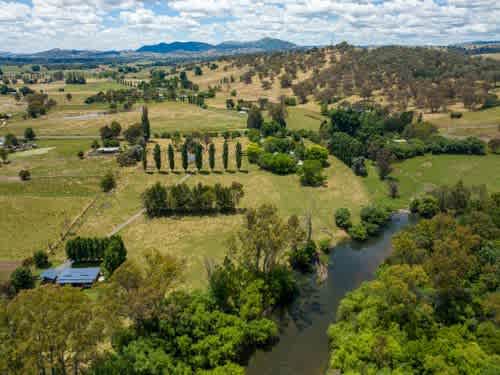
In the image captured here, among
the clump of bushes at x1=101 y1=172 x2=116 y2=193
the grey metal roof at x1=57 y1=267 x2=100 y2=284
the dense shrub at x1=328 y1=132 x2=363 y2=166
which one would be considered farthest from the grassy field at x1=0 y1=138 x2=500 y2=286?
the grey metal roof at x1=57 y1=267 x2=100 y2=284

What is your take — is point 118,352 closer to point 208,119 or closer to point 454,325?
point 454,325

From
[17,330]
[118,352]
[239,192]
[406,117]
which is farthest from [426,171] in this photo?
[17,330]

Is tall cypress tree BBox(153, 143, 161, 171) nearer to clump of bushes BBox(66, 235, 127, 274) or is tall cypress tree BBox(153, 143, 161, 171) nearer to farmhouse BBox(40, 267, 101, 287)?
clump of bushes BBox(66, 235, 127, 274)

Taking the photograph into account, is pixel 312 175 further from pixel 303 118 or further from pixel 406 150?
pixel 303 118

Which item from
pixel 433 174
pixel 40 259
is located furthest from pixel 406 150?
pixel 40 259

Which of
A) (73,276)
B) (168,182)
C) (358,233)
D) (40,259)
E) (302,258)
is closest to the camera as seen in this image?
(73,276)

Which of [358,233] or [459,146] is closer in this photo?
[358,233]

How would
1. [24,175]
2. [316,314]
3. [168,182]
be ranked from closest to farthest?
[316,314]
[24,175]
[168,182]

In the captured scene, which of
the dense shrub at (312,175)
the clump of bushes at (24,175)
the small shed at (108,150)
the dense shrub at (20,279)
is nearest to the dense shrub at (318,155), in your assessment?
the dense shrub at (312,175)

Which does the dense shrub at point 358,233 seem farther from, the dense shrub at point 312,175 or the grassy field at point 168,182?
the dense shrub at point 312,175
